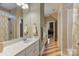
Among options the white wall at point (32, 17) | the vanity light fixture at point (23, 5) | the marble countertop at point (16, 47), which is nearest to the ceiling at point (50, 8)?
the white wall at point (32, 17)

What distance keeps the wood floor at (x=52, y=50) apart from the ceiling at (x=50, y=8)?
33cm

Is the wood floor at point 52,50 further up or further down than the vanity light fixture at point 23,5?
further down

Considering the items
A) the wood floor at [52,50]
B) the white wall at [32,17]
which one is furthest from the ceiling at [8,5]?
the wood floor at [52,50]

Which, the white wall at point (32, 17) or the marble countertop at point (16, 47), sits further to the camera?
the white wall at point (32, 17)

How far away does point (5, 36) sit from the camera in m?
1.69

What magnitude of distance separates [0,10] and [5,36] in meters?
0.29

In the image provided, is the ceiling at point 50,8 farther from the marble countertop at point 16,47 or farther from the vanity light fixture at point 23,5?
the marble countertop at point 16,47

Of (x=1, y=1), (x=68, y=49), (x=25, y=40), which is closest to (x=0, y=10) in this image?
(x=1, y=1)

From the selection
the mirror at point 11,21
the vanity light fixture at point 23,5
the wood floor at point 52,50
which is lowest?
the wood floor at point 52,50

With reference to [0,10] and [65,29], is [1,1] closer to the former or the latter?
[0,10]

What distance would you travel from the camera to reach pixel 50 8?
172 cm

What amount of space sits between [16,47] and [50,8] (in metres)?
0.57

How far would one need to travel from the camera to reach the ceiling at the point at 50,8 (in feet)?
5.51

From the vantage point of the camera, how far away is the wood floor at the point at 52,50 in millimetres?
1683
